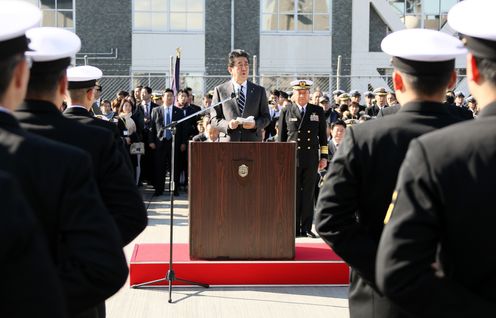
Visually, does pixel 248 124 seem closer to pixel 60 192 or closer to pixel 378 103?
pixel 60 192

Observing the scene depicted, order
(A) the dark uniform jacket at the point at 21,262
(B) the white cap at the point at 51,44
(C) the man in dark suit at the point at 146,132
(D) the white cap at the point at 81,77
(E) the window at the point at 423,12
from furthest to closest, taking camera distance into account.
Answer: (E) the window at the point at 423,12
(C) the man in dark suit at the point at 146,132
(D) the white cap at the point at 81,77
(B) the white cap at the point at 51,44
(A) the dark uniform jacket at the point at 21,262

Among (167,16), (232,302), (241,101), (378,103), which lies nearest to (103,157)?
(232,302)

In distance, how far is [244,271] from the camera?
22.8 feet

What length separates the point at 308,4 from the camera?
2714cm

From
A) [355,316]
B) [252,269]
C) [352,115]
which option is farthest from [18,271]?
[352,115]

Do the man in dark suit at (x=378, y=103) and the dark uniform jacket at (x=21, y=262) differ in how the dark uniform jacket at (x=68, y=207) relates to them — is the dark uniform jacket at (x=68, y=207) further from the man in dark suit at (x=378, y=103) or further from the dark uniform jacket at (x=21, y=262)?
the man in dark suit at (x=378, y=103)

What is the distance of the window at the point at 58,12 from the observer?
26672mm

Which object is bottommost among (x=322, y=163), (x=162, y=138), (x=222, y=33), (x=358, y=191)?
(x=162, y=138)

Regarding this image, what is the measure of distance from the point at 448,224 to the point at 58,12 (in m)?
26.3

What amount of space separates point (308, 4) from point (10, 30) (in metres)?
25.9

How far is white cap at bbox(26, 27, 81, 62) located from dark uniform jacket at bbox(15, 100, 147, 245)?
0.18 metres

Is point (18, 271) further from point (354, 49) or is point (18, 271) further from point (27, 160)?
point (354, 49)

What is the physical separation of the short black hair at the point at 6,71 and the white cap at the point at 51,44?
2.27ft

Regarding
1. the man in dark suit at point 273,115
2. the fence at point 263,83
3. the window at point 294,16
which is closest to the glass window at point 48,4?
the fence at point 263,83
